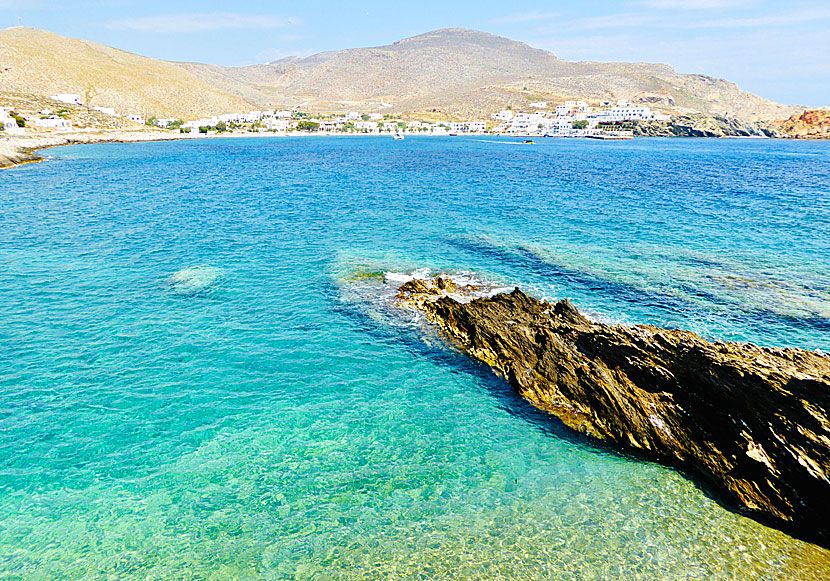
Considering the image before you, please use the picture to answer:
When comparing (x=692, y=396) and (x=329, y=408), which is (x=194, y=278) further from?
(x=692, y=396)

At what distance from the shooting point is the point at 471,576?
13297 mm

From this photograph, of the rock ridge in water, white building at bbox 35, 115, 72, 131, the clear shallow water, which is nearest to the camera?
the clear shallow water

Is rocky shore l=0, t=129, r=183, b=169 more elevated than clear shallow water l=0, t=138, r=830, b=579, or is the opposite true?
rocky shore l=0, t=129, r=183, b=169

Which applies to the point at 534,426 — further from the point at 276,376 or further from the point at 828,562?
the point at 276,376

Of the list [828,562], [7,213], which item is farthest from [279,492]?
[7,213]

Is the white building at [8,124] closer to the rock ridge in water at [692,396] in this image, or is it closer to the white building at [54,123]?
the white building at [54,123]

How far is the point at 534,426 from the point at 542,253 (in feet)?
86.1

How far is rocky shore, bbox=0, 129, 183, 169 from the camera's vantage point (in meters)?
103

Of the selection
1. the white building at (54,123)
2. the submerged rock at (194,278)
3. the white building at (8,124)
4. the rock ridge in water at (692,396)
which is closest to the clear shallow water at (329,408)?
the submerged rock at (194,278)

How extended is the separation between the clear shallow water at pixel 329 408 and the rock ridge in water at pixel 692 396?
1.21 meters

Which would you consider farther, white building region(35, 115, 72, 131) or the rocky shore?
white building region(35, 115, 72, 131)

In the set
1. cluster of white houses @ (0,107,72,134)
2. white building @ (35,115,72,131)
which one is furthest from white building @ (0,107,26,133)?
white building @ (35,115,72,131)

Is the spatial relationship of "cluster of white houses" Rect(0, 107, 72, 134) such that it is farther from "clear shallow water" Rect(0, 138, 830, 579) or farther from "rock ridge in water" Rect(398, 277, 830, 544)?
"rock ridge in water" Rect(398, 277, 830, 544)

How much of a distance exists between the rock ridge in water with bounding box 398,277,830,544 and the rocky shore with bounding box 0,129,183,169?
12224cm
